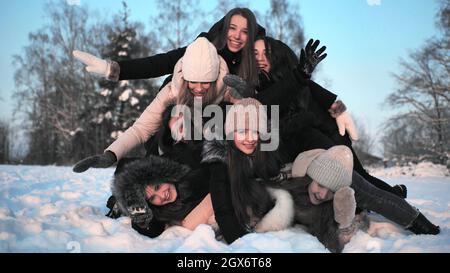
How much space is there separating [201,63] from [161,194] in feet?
3.40

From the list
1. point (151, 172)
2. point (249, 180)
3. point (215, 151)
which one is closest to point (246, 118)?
point (215, 151)

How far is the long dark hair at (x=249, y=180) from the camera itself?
2.37m

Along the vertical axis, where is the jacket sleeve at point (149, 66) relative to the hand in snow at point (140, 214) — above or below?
above

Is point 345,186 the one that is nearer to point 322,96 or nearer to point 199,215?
point 199,215

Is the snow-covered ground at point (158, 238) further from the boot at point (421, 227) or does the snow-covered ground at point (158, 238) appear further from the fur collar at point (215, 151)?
the fur collar at point (215, 151)

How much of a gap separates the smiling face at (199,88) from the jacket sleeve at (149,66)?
486 millimetres

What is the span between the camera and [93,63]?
2934 millimetres

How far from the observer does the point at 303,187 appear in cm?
249

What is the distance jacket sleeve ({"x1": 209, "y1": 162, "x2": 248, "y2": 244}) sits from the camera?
2260mm

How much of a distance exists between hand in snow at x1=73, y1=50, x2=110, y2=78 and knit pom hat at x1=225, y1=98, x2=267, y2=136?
1085mm

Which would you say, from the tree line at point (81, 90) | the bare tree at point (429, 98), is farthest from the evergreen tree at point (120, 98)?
the bare tree at point (429, 98)

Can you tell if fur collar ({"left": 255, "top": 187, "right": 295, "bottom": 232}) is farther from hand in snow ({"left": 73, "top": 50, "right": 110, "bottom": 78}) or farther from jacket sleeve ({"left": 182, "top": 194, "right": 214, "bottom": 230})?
hand in snow ({"left": 73, "top": 50, "right": 110, "bottom": 78})

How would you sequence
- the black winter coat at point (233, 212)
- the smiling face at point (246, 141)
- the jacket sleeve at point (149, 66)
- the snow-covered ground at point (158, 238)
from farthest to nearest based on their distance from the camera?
the jacket sleeve at point (149, 66), the smiling face at point (246, 141), the black winter coat at point (233, 212), the snow-covered ground at point (158, 238)

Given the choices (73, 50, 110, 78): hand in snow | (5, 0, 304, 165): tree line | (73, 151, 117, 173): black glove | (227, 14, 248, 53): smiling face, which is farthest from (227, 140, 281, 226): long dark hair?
(5, 0, 304, 165): tree line
